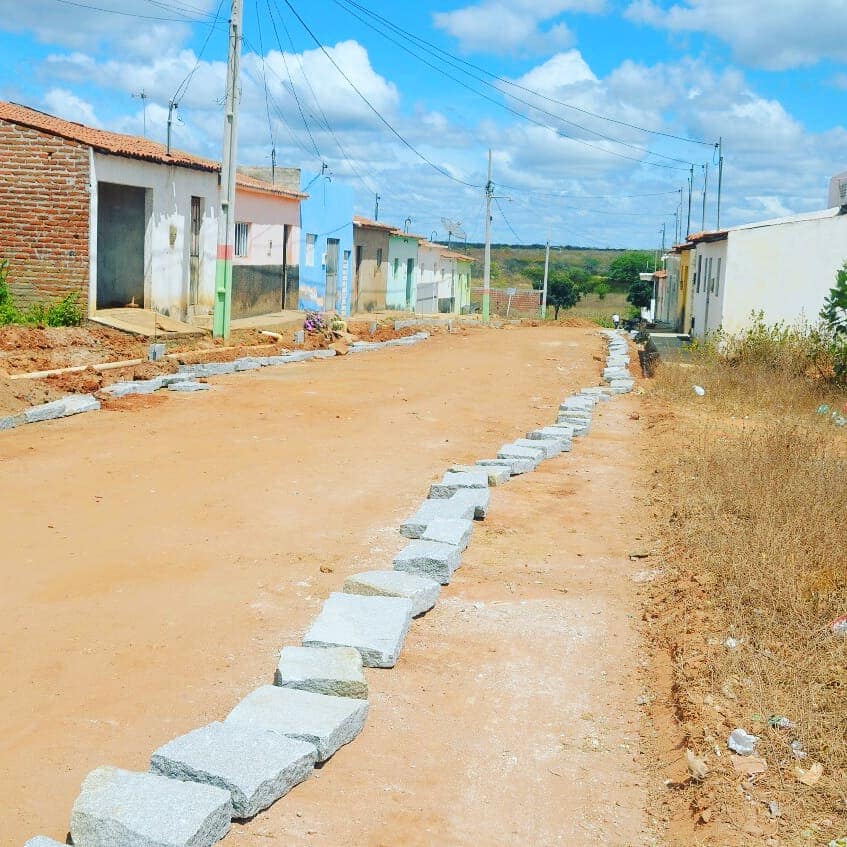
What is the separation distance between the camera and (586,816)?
4.45 metres

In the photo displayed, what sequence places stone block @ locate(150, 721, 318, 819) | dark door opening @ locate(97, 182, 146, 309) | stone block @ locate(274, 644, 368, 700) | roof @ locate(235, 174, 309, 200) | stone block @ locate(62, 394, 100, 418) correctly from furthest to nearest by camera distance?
roof @ locate(235, 174, 309, 200) < dark door opening @ locate(97, 182, 146, 309) < stone block @ locate(62, 394, 100, 418) < stone block @ locate(274, 644, 368, 700) < stone block @ locate(150, 721, 318, 819)

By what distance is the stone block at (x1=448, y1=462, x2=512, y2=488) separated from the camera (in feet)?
33.6

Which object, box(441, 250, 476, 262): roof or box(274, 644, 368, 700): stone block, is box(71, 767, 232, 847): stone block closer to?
box(274, 644, 368, 700): stone block

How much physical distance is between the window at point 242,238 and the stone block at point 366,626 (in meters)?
23.3

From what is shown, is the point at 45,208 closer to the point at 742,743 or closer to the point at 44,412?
the point at 44,412

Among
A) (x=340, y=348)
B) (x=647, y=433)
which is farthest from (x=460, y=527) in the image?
(x=340, y=348)

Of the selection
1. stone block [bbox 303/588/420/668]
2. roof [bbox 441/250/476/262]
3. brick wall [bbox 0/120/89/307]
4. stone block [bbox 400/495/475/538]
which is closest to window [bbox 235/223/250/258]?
brick wall [bbox 0/120/89/307]

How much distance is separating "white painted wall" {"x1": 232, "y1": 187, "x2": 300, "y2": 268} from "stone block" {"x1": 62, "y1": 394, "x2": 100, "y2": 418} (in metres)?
14.5

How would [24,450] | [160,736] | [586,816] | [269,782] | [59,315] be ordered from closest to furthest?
[269,782]
[586,816]
[160,736]
[24,450]
[59,315]

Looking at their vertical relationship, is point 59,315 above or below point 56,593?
above

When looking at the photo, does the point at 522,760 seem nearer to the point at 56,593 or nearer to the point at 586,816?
the point at 586,816

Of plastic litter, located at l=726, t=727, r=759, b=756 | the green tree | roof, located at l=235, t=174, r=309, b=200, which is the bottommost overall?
plastic litter, located at l=726, t=727, r=759, b=756

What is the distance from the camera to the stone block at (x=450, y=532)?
7535 millimetres

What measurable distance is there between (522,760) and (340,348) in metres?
19.4
